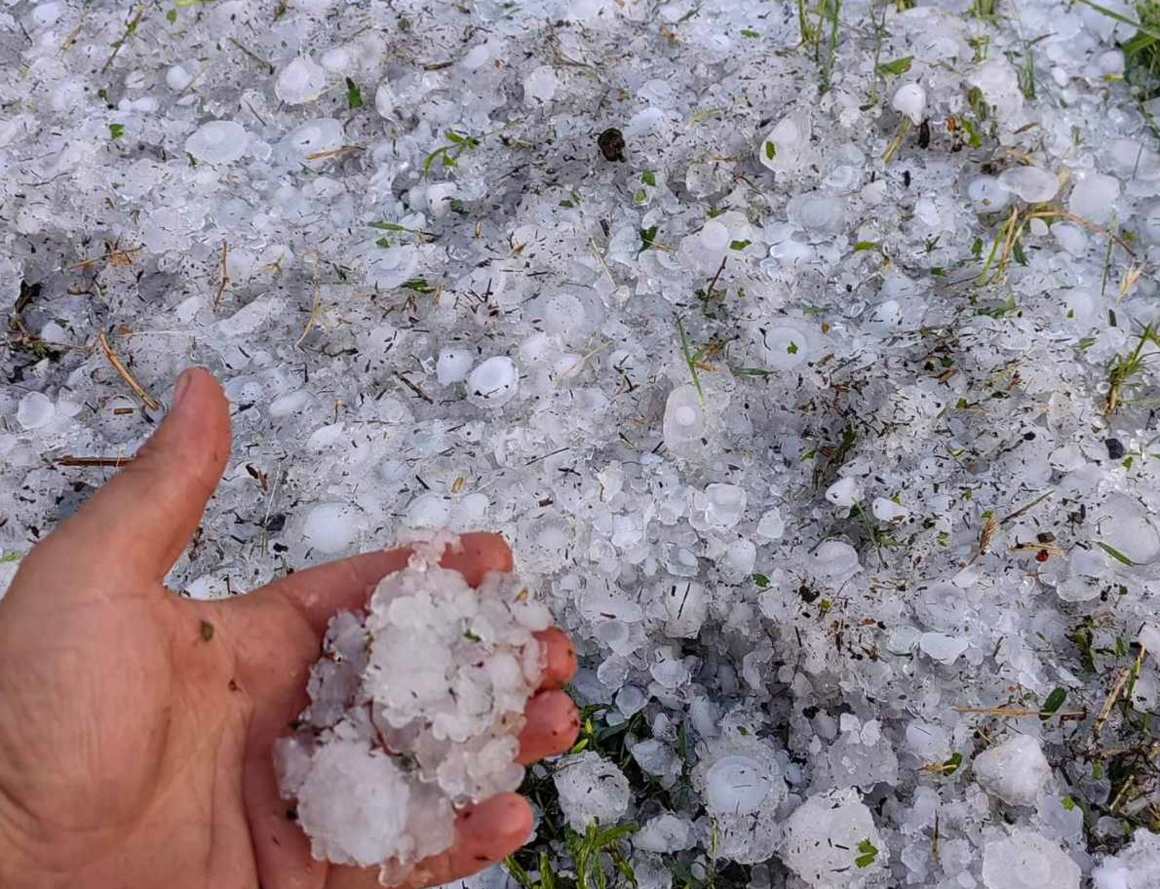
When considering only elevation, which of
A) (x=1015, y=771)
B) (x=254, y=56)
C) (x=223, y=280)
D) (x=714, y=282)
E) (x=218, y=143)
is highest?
Result: (x=254, y=56)

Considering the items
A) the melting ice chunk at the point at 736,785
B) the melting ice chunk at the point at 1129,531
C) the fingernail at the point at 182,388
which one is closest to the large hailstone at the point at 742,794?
the melting ice chunk at the point at 736,785

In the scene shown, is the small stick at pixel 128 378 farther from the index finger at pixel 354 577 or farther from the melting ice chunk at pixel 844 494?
the melting ice chunk at pixel 844 494

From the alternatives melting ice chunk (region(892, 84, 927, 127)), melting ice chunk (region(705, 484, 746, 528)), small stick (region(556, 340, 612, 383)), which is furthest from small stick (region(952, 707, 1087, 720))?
melting ice chunk (region(892, 84, 927, 127))

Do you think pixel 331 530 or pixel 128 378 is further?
pixel 128 378

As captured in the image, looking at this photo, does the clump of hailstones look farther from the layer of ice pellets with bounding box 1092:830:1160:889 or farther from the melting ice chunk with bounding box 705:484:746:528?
the layer of ice pellets with bounding box 1092:830:1160:889

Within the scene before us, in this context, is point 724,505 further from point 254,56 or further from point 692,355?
point 254,56

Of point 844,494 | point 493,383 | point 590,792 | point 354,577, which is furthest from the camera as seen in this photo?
point 493,383

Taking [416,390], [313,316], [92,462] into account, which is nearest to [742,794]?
[416,390]

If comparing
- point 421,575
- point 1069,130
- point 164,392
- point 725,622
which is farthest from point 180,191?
point 1069,130
